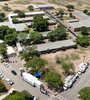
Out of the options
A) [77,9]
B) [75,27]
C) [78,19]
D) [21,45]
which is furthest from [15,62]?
[77,9]

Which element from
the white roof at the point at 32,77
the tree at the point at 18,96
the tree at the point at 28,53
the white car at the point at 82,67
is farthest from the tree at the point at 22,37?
the tree at the point at 18,96

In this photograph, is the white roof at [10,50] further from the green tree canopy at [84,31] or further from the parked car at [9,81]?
the green tree canopy at [84,31]

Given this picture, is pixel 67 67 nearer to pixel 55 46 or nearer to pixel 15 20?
pixel 55 46

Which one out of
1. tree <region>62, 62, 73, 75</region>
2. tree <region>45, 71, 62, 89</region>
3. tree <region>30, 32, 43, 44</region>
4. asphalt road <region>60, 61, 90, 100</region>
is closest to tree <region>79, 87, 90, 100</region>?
asphalt road <region>60, 61, 90, 100</region>

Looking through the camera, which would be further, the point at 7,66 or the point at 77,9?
the point at 77,9

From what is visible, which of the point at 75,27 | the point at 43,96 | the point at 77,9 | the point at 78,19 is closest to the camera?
the point at 43,96

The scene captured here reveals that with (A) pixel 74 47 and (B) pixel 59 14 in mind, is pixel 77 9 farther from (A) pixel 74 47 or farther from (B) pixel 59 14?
(A) pixel 74 47

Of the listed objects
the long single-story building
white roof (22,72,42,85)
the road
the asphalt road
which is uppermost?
white roof (22,72,42,85)

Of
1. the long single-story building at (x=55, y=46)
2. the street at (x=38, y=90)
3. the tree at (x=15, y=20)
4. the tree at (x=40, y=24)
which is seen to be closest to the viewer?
the street at (x=38, y=90)

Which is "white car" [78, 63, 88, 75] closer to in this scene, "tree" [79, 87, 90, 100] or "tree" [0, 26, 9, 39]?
"tree" [79, 87, 90, 100]
